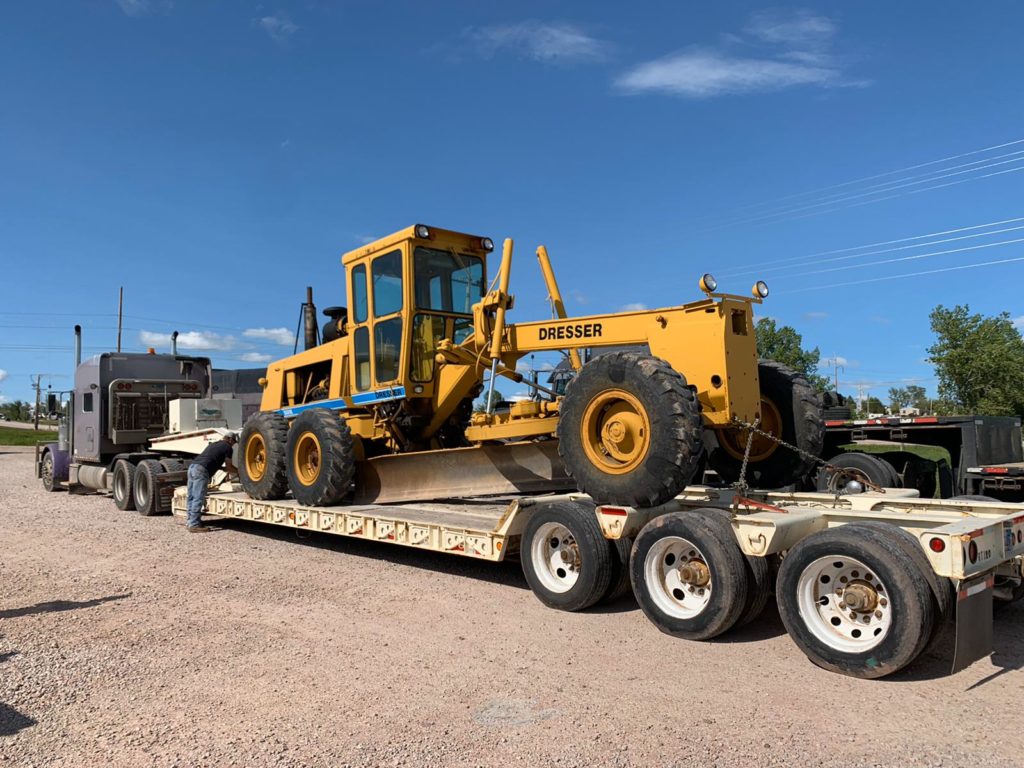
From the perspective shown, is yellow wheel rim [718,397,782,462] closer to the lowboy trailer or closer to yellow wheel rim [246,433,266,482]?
the lowboy trailer

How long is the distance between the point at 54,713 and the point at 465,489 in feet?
15.1

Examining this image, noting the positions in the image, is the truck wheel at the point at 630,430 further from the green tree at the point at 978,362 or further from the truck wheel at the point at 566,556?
the green tree at the point at 978,362

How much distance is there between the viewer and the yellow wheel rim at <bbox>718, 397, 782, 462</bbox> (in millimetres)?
7281

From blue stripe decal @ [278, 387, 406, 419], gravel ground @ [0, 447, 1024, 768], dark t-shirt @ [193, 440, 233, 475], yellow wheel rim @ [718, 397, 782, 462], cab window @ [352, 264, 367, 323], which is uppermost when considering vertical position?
cab window @ [352, 264, 367, 323]

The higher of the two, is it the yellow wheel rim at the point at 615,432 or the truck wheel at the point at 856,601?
the yellow wheel rim at the point at 615,432

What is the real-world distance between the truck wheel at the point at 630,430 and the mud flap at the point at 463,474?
1322mm

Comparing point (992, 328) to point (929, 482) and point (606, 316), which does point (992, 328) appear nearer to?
point (929, 482)

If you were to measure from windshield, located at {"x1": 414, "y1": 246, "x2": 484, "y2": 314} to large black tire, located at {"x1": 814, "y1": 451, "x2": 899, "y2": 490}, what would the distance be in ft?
18.0

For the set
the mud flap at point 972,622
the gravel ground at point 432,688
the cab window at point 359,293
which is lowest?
the gravel ground at point 432,688

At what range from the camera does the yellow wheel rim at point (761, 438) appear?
23.9ft

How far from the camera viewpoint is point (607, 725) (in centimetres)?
410

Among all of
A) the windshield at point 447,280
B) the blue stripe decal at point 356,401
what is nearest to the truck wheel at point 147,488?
the blue stripe decal at point 356,401

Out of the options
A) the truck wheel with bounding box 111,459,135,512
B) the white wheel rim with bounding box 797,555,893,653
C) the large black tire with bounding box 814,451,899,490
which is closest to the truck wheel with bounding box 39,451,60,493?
the truck wheel with bounding box 111,459,135,512

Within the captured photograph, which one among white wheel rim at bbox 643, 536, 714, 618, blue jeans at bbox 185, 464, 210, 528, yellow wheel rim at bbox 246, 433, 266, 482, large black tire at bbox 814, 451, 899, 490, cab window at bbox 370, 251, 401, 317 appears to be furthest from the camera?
blue jeans at bbox 185, 464, 210, 528
